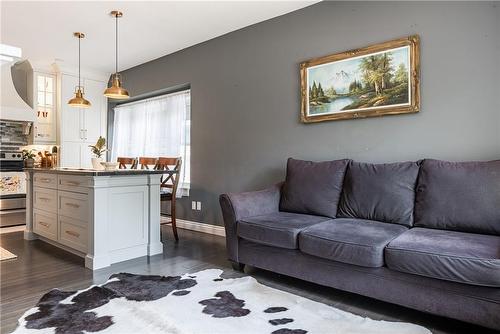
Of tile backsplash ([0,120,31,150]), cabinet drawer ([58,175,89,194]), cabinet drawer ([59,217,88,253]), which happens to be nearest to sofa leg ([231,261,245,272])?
cabinet drawer ([59,217,88,253])

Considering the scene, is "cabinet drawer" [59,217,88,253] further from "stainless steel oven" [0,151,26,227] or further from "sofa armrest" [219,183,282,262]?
"stainless steel oven" [0,151,26,227]

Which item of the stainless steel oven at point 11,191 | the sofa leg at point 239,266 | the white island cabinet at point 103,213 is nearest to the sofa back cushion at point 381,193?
the sofa leg at point 239,266

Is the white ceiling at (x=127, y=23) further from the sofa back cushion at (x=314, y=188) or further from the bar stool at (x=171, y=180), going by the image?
the sofa back cushion at (x=314, y=188)

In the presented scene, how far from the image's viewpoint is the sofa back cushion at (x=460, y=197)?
6.86 feet

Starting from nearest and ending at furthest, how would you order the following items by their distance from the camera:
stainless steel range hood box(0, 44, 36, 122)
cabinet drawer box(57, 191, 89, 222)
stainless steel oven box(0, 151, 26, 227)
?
cabinet drawer box(57, 191, 89, 222) < stainless steel oven box(0, 151, 26, 227) < stainless steel range hood box(0, 44, 36, 122)

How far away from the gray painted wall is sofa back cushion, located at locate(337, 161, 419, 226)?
1.09ft

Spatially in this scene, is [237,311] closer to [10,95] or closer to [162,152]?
[162,152]

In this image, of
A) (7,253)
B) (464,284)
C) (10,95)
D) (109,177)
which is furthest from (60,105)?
(464,284)

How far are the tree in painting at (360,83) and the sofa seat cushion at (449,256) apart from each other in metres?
1.29

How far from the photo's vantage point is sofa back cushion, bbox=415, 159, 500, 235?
2092 mm

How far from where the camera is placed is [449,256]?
5.65ft

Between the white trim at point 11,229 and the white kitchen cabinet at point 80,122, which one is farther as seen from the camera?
the white kitchen cabinet at point 80,122

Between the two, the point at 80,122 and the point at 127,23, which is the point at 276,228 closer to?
the point at 127,23

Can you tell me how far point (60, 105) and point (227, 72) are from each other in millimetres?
3387
